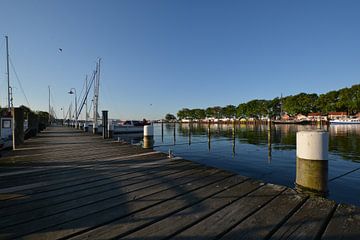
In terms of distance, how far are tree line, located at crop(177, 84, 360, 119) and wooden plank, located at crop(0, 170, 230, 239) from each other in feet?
279

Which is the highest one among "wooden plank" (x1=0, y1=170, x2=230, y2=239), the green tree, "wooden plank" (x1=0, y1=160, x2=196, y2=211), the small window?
the green tree

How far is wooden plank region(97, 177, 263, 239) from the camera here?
263cm

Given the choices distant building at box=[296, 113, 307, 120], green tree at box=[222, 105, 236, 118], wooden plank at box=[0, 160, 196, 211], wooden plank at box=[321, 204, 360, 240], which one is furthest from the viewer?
green tree at box=[222, 105, 236, 118]

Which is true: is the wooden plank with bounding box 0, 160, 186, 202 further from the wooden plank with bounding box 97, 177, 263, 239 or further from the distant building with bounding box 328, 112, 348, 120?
the distant building with bounding box 328, 112, 348, 120

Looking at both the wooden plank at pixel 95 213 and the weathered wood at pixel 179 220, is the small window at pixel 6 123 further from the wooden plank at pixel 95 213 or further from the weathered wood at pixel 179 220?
the weathered wood at pixel 179 220

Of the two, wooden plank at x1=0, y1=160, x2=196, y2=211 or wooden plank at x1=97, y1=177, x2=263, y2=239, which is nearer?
wooden plank at x1=97, y1=177, x2=263, y2=239

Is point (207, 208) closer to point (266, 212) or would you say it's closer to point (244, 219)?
point (244, 219)

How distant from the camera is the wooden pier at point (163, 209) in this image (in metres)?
2.69

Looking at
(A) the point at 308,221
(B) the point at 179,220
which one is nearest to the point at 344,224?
(A) the point at 308,221

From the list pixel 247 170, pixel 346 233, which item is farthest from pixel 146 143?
pixel 346 233

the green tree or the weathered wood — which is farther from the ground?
the green tree

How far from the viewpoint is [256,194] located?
399cm

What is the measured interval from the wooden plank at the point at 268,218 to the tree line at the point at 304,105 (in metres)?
84.8

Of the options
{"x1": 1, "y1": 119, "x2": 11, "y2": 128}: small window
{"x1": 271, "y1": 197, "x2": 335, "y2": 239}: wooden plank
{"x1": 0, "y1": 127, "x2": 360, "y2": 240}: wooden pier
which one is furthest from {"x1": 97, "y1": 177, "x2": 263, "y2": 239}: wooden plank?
{"x1": 1, "y1": 119, "x2": 11, "y2": 128}: small window
